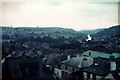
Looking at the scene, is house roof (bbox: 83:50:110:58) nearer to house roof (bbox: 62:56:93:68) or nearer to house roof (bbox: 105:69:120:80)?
house roof (bbox: 62:56:93:68)

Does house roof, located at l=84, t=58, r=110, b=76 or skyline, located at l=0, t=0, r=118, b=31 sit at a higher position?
skyline, located at l=0, t=0, r=118, b=31

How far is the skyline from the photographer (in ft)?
11.5

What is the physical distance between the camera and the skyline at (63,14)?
11.5ft

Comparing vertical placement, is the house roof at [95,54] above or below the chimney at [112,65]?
above

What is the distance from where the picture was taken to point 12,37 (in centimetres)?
359

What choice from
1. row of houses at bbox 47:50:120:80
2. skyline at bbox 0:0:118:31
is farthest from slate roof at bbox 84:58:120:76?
skyline at bbox 0:0:118:31

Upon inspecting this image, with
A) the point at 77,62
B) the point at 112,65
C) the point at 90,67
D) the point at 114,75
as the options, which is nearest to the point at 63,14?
the point at 77,62

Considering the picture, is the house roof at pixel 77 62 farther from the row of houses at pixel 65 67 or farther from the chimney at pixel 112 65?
the chimney at pixel 112 65

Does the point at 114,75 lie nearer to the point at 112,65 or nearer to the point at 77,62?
the point at 112,65

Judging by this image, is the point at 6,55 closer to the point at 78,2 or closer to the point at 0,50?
the point at 0,50

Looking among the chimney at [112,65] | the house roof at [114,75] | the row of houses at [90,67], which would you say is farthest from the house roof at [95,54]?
the house roof at [114,75]

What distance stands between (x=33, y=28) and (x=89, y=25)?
0.78m

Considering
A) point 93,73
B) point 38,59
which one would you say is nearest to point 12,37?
point 38,59

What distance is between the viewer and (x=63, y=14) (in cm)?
354
